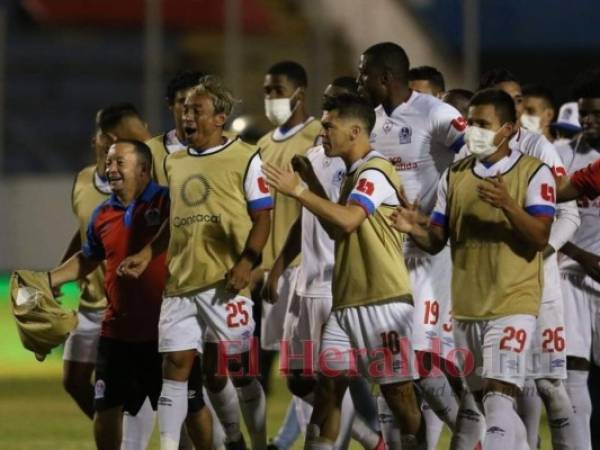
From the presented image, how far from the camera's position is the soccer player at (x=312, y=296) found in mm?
8938

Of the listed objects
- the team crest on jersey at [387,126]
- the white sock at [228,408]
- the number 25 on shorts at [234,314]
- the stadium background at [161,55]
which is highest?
the stadium background at [161,55]

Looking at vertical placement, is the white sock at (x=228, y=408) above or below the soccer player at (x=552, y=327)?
below

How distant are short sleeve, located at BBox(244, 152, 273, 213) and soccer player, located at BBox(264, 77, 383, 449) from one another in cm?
69

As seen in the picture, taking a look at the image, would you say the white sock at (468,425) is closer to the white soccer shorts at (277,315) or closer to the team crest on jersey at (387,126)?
the team crest on jersey at (387,126)

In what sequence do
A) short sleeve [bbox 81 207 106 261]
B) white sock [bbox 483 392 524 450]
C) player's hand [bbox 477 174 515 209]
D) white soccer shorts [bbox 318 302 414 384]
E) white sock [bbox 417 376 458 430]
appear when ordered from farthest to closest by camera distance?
1. white sock [bbox 417 376 458 430]
2. short sleeve [bbox 81 207 106 261]
3. white soccer shorts [bbox 318 302 414 384]
4. white sock [bbox 483 392 524 450]
5. player's hand [bbox 477 174 515 209]

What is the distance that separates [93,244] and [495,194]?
2.26m

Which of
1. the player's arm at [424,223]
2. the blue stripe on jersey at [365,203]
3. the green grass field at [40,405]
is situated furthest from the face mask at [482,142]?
the green grass field at [40,405]

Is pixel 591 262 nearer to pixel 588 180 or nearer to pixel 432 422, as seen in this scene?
pixel 588 180

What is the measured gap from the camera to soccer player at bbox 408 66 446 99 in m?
9.70

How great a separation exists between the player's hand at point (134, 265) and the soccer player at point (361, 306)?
3.08ft

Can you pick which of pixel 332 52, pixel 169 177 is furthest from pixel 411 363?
pixel 332 52

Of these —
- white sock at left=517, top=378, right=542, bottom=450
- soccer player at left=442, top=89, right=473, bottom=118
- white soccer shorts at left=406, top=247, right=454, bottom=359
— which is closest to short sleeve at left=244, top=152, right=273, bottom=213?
white soccer shorts at left=406, top=247, right=454, bottom=359

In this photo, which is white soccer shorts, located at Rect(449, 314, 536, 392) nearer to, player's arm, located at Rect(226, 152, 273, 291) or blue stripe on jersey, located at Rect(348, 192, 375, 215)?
blue stripe on jersey, located at Rect(348, 192, 375, 215)

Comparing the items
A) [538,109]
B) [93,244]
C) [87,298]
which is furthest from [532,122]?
[93,244]
